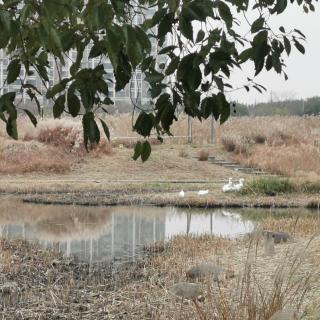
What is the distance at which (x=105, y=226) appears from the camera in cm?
1041

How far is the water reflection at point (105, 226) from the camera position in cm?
848

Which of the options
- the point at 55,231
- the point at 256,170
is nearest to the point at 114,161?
the point at 256,170

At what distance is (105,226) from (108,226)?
0.19ft

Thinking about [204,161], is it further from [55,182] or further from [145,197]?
[145,197]

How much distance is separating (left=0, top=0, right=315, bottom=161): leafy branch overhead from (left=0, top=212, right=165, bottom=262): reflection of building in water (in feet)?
19.7

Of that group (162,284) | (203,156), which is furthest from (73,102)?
(203,156)

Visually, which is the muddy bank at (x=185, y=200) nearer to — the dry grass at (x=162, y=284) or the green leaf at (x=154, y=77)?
the dry grass at (x=162, y=284)

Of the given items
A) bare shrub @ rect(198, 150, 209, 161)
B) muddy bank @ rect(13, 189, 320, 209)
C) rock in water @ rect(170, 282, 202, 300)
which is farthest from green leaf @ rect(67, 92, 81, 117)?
bare shrub @ rect(198, 150, 209, 161)

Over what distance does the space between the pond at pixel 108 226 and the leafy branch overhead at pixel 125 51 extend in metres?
5.89

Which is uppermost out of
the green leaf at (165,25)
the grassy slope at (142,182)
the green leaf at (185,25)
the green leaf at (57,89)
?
the green leaf at (165,25)

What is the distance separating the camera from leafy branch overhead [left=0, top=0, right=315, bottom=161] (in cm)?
126

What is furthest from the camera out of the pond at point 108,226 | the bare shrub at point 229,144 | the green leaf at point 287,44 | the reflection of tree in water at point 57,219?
the bare shrub at point 229,144

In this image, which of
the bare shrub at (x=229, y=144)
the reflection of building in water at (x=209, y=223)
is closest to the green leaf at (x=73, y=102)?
the reflection of building in water at (x=209, y=223)

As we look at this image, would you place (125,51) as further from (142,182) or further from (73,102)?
(142,182)
